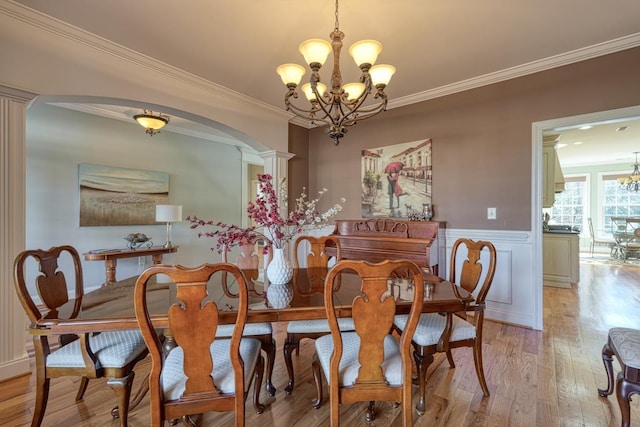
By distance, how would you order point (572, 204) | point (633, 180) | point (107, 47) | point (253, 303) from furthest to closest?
1. point (572, 204)
2. point (633, 180)
3. point (107, 47)
4. point (253, 303)

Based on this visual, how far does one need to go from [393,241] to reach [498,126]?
170 centimetres

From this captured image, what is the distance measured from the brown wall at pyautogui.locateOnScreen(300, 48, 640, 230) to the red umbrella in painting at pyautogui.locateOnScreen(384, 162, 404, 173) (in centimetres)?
30

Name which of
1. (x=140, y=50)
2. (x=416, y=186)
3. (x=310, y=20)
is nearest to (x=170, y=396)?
(x=310, y=20)

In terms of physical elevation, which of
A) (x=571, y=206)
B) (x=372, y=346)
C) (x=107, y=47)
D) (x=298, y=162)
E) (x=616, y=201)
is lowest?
(x=372, y=346)

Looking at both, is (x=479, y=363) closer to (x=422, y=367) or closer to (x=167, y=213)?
(x=422, y=367)

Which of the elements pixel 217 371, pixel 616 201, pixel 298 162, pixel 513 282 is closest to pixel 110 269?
pixel 298 162

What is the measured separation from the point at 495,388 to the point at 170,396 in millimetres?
2033

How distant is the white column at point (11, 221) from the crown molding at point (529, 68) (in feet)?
12.0

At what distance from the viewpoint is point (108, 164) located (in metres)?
4.18

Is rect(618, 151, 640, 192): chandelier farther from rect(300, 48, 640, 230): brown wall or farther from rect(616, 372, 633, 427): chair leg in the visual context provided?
rect(616, 372, 633, 427): chair leg

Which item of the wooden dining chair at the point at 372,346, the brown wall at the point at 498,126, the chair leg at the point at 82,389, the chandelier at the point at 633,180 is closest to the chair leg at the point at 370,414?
the wooden dining chair at the point at 372,346

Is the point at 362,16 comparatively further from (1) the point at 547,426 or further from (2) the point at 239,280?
(1) the point at 547,426

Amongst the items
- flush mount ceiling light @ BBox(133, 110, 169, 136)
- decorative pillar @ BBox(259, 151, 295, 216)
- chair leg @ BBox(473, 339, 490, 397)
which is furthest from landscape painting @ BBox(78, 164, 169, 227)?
chair leg @ BBox(473, 339, 490, 397)

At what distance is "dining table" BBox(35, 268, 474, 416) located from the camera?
1328 mm
